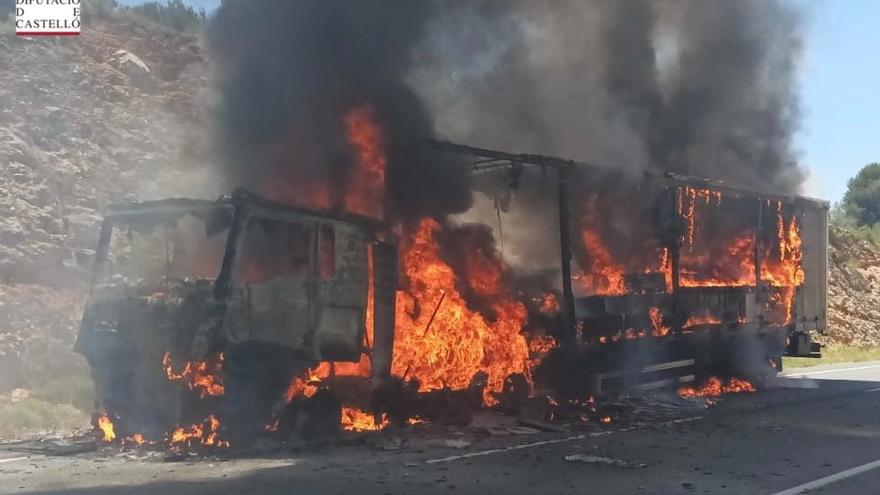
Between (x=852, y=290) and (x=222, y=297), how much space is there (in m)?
33.4

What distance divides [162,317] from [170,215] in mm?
1136

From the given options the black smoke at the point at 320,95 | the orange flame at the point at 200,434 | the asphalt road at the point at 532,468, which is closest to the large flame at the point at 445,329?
the black smoke at the point at 320,95

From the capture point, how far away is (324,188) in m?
9.79

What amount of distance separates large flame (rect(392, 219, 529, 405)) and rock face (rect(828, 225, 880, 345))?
2377 centimetres

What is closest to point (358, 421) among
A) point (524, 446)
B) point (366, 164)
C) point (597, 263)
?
point (524, 446)

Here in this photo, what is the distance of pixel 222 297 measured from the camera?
24.3ft

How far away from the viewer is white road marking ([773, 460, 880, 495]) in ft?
21.6

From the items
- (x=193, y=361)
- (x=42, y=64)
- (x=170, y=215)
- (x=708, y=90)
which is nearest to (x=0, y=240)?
(x=42, y=64)

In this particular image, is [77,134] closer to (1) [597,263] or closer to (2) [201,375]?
(1) [597,263]

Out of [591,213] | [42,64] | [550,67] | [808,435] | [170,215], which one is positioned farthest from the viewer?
[42,64]

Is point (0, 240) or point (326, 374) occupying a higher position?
point (0, 240)

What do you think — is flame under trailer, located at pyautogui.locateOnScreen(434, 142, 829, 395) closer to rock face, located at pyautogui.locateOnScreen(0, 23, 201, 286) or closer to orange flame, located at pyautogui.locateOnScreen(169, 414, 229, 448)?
orange flame, located at pyautogui.locateOnScreen(169, 414, 229, 448)

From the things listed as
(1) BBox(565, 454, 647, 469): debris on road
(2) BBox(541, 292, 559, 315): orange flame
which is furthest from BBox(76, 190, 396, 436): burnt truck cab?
(2) BBox(541, 292, 559, 315): orange flame

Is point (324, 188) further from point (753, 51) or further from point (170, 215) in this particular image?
point (753, 51)
